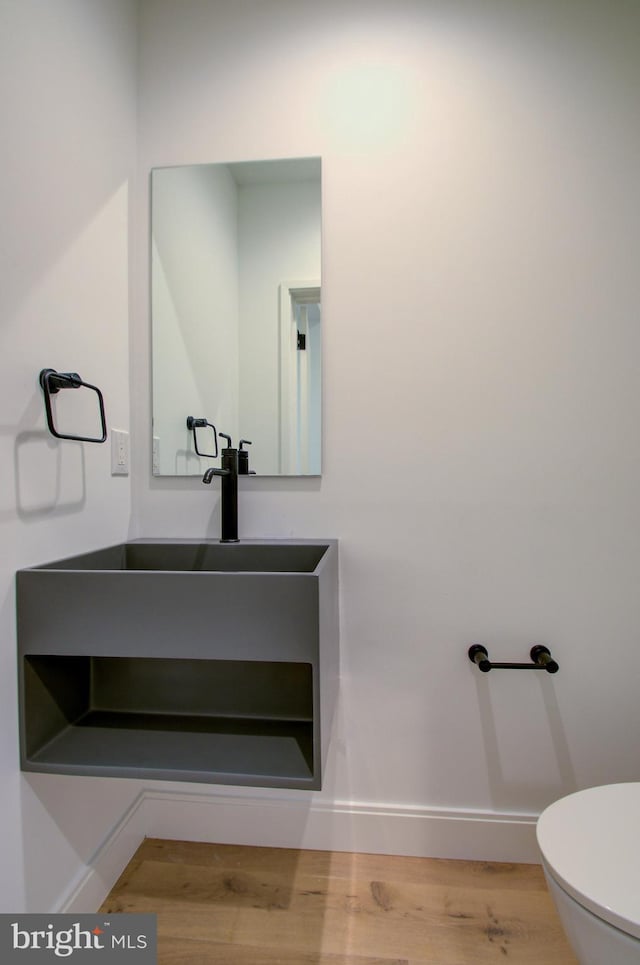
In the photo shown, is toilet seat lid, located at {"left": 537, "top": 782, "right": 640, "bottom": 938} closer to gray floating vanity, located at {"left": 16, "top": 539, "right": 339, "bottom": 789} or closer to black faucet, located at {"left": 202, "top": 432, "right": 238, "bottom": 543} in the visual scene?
gray floating vanity, located at {"left": 16, "top": 539, "right": 339, "bottom": 789}

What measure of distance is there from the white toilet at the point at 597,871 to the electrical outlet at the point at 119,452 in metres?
1.33

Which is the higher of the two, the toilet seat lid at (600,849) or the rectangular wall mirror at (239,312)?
the rectangular wall mirror at (239,312)

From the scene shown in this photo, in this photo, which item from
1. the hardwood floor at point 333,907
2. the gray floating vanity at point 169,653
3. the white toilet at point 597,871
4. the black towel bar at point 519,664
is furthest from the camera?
the black towel bar at point 519,664

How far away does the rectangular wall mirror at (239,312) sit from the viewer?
1348 mm

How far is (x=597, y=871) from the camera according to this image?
2.64 feet

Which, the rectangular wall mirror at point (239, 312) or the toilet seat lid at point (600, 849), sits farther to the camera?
the rectangular wall mirror at point (239, 312)

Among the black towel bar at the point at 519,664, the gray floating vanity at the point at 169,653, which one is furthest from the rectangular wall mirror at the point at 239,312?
the black towel bar at the point at 519,664

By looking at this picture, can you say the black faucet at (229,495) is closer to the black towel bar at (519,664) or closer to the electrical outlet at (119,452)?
the electrical outlet at (119,452)

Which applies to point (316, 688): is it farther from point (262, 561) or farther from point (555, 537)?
point (555, 537)

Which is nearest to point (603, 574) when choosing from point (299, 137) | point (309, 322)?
point (309, 322)

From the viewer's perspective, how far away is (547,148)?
1.28 m

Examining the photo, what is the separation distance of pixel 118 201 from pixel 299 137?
0.56m

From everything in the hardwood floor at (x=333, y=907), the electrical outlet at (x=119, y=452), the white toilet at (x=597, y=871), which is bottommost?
the hardwood floor at (x=333, y=907)

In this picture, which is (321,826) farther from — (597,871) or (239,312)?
(239,312)
